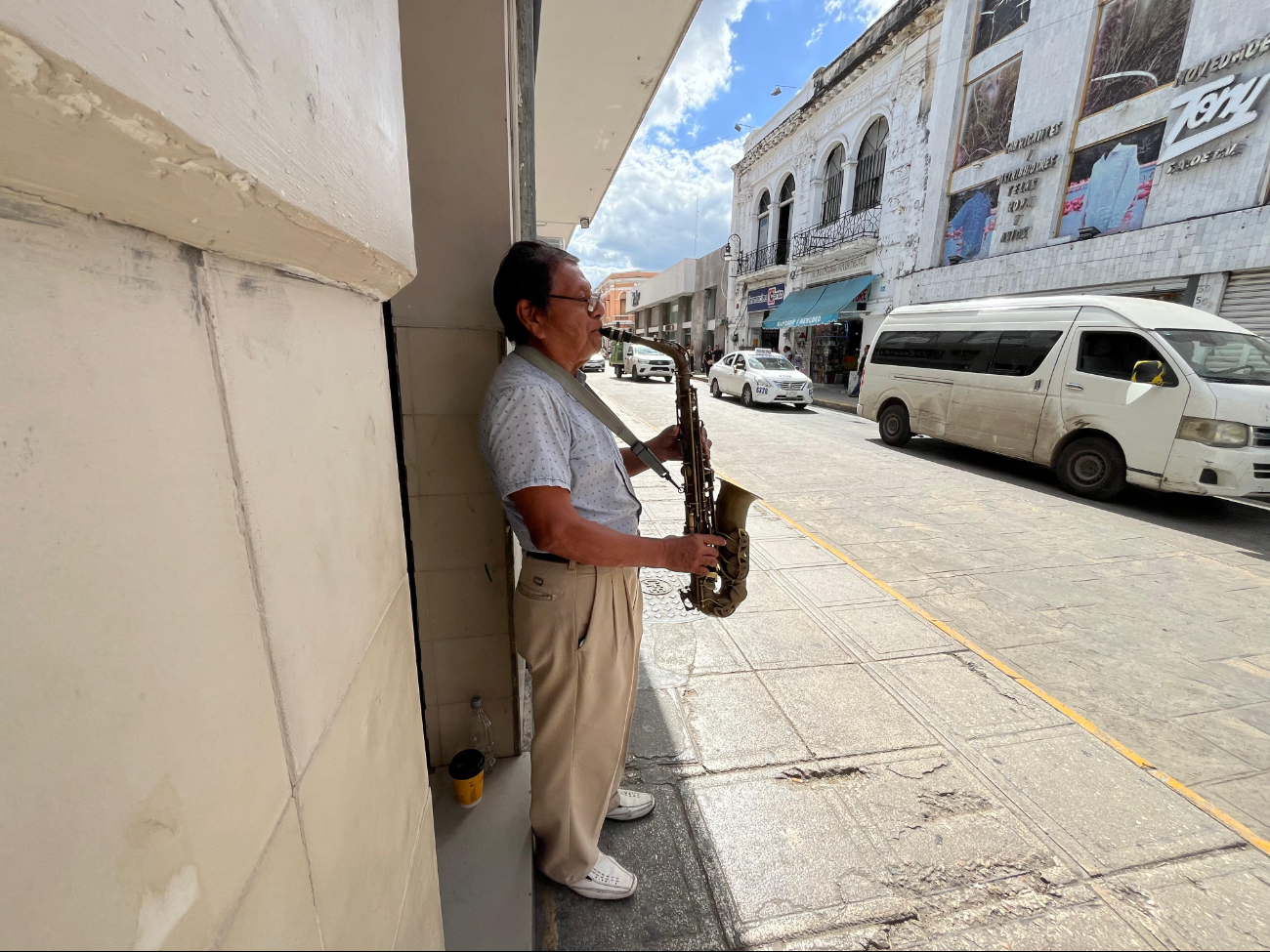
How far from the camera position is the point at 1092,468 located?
→ 6.61 meters

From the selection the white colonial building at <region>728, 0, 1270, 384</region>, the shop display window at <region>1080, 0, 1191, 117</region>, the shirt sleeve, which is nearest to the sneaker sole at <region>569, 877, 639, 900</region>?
the shirt sleeve

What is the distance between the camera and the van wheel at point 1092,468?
6.36 meters

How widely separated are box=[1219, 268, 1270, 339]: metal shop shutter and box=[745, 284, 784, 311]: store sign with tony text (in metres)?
14.4

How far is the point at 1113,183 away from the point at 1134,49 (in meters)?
2.32

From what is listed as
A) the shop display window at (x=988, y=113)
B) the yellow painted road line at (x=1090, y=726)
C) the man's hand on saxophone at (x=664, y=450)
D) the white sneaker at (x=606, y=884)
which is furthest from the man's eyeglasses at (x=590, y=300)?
the shop display window at (x=988, y=113)

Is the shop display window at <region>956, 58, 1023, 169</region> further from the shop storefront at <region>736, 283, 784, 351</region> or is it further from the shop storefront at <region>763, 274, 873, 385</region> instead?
the shop storefront at <region>736, 283, 784, 351</region>

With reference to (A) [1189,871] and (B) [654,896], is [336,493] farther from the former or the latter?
(A) [1189,871]

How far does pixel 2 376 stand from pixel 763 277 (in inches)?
994

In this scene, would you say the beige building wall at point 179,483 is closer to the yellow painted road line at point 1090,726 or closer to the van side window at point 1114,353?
the yellow painted road line at point 1090,726

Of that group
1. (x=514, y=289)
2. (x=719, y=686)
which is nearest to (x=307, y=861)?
(x=514, y=289)

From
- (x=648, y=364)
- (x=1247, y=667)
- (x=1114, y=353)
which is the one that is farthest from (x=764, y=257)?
(x=1247, y=667)

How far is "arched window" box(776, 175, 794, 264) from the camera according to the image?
21.8 metres

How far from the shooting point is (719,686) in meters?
2.95

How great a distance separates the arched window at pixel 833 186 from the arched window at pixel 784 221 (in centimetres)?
169
